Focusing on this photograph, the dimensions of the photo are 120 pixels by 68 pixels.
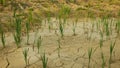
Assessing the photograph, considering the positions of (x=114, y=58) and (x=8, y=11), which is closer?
(x=114, y=58)

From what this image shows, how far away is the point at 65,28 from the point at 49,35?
1.45 ft

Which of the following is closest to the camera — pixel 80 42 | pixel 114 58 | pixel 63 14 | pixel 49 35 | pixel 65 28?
pixel 114 58

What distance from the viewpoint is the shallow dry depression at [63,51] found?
3057mm

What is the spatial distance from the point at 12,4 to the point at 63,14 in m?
1.12

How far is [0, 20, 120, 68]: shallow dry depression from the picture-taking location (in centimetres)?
306

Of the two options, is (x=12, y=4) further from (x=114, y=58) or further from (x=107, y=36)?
(x=114, y=58)

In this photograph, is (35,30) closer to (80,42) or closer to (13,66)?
(80,42)

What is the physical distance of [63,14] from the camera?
16.5ft

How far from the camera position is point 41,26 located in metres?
4.55

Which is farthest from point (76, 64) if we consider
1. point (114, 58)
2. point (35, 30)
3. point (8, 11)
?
point (8, 11)

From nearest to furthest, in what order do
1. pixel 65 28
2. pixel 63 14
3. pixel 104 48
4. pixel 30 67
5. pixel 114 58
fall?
pixel 30 67
pixel 114 58
pixel 104 48
pixel 65 28
pixel 63 14

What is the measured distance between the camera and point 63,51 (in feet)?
11.2

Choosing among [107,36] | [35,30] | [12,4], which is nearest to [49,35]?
[35,30]

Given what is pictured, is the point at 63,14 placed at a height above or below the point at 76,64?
above
